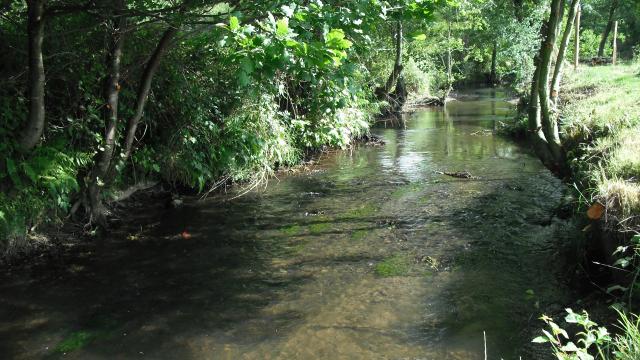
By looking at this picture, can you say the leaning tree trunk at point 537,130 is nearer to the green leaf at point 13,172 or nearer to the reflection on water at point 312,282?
the reflection on water at point 312,282

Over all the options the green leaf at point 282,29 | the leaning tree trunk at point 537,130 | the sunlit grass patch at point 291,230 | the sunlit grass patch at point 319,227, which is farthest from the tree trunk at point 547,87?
the green leaf at point 282,29

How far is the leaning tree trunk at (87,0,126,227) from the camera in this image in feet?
24.9

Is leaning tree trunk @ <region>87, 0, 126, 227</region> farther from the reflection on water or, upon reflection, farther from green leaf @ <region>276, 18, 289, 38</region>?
green leaf @ <region>276, 18, 289, 38</region>

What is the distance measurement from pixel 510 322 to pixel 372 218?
374cm

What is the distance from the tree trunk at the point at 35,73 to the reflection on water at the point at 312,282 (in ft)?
5.97

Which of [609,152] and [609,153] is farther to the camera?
[609,152]

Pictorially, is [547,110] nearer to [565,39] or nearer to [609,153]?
[565,39]

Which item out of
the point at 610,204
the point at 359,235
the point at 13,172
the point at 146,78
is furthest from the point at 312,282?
the point at 146,78

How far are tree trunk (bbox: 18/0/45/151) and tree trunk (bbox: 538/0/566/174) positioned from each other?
724 cm

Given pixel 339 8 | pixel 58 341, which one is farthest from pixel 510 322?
pixel 58 341

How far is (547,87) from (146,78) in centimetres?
643

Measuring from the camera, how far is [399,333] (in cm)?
502

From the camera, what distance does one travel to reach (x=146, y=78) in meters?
7.91

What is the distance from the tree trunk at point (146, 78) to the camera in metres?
7.59
